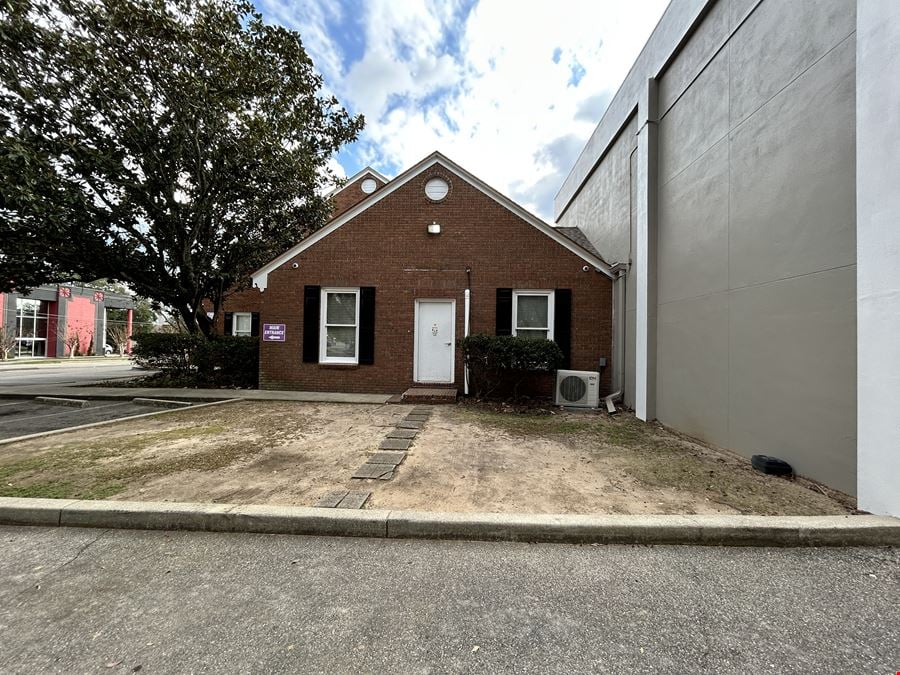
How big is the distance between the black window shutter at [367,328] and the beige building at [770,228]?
19.3ft

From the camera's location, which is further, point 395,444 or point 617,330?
point 617,330

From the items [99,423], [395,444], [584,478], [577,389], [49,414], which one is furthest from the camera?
[577,389]

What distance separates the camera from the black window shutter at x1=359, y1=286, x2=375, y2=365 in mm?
9164

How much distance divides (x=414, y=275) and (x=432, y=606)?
25.4ft

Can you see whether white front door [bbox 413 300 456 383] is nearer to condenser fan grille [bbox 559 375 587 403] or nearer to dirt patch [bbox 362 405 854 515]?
condenser fan grille [bbox 559 375 587 403]

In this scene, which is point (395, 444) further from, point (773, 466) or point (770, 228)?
point (770, 228)

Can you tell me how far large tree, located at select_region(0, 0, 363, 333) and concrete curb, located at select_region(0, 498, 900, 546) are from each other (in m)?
8.22

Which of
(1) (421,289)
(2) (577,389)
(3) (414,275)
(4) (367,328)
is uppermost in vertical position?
(3) (414,275)

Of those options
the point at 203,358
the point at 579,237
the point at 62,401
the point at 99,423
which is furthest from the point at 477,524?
the point at 579,237

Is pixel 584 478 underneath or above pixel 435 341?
underneath

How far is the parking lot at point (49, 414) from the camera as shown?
5984 millimetres

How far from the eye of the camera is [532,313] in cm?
912

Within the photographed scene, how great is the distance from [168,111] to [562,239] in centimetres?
1013

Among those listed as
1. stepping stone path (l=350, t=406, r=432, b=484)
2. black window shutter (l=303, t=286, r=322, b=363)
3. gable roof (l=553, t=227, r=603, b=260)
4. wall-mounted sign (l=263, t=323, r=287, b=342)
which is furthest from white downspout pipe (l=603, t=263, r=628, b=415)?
wall-mounted sign (l=263, t=323, r=287, b=342)
